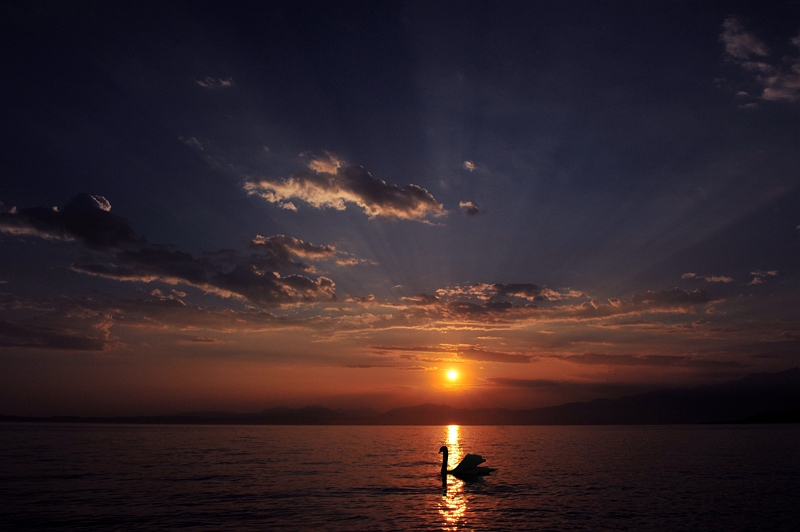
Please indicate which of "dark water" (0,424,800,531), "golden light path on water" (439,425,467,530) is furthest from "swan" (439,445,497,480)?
"golden light path on water" (439,425,467,530)

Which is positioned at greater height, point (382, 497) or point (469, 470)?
point (469, 470)

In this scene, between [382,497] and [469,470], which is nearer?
[382,497]

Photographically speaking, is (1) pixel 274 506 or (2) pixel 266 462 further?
(2) pixel 266 462

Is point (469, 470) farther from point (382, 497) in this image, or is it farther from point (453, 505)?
point (453, 505)

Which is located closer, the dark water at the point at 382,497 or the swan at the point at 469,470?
the dark water at the point at 382,497

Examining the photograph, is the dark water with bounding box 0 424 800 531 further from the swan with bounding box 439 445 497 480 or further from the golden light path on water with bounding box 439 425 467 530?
the swan with bounding box 439 445 497 480

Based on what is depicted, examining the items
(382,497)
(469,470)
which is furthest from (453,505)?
(469,470)

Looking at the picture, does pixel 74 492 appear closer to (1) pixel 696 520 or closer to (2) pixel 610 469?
(1) pixel 696 520

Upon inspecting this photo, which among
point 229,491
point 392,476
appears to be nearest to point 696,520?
point 392,476

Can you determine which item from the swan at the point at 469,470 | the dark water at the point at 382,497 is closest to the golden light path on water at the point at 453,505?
the dark water at the point at 382,497

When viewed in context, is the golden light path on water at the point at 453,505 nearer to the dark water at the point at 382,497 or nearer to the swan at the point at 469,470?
the dark water at the point at 382,497

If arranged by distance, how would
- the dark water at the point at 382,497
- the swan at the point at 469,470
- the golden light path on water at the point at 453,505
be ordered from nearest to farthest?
the golden light path on water at the point at 453,505 < the dark water at the point at 382,497 < the swan at the point at 469,470

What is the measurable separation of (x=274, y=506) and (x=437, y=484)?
57.9 ft

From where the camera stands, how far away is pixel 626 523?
3042 centimetres
